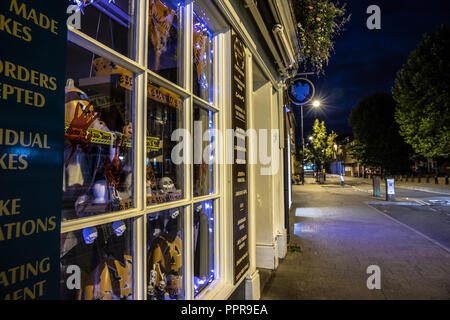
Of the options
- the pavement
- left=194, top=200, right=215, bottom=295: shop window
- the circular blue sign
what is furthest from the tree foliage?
left=194, top=200, right=215, bottom=295: shop window

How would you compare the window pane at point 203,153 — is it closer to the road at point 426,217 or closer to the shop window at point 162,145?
Answer: the shop window at point 162,145

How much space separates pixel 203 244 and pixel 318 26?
5.05m

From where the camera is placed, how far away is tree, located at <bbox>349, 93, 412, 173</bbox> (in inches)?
1375

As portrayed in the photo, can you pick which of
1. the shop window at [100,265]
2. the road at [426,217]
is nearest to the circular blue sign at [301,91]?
the road at [426,217]

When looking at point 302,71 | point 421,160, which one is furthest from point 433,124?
point 302,71

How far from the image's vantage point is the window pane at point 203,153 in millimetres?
2461

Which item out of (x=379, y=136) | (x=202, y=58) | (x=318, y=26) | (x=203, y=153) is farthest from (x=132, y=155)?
(x=379, y=136)

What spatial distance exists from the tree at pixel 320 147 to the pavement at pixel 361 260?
77.7 ft

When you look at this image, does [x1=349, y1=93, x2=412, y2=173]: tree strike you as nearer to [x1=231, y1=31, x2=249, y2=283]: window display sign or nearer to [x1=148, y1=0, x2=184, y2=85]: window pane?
[x1=231, y1=31, x2=249, y2=283]: window display sign

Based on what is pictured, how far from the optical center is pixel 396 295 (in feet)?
11.0

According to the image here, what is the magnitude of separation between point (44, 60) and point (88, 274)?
3.80 feet

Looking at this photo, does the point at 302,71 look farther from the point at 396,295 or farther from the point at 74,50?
the point at 74,50

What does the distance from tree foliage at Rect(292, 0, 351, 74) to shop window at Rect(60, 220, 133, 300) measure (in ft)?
17.8

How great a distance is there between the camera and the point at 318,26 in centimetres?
550
